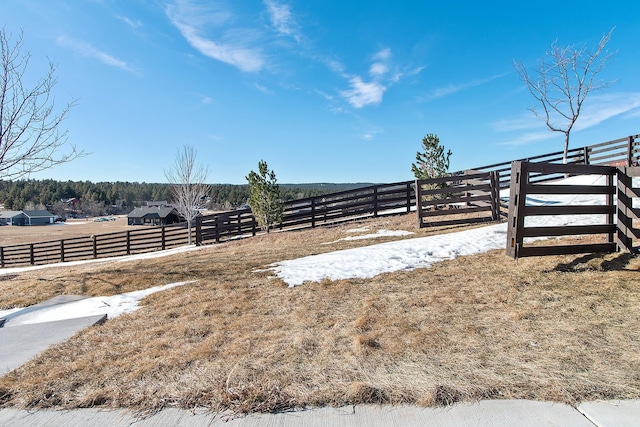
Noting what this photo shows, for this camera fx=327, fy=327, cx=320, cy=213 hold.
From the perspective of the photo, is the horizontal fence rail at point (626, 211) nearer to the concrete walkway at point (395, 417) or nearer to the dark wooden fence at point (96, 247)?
the concrete walkway at point (395, 417)

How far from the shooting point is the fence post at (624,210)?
201 inches

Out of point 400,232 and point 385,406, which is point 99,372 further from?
point 400,232

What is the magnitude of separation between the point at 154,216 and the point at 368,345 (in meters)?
75.2

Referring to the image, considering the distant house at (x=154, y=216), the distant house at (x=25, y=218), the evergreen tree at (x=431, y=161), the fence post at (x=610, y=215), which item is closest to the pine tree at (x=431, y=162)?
the evergreen tree at (x=431, y=161)

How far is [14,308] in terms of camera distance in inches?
210

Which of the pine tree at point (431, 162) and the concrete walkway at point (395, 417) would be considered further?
the pine tree at point (431, 162)

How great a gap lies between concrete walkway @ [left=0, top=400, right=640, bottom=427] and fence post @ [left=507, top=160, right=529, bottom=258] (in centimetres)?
322

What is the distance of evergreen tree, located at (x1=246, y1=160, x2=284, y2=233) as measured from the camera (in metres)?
14.5

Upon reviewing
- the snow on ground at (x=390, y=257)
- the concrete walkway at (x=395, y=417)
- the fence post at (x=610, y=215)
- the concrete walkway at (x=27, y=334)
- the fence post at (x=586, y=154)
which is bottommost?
the concrete walkway at (x=27, y=334)

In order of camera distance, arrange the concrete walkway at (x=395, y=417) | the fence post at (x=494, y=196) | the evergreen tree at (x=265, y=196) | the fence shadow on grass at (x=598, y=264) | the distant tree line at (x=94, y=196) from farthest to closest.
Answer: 1. the distant tree line at (x=94, y=196)
2. the evergreen tree at (x=265, y=196)
3. the fence post at (x=494, y=196)
4. the fence shadow on grass at (x=598, y=264)
5. the concrete walkway at (x=395, y=417)

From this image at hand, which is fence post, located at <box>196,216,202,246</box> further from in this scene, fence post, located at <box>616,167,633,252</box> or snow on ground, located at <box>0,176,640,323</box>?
fence post, located at <box>616,167,633,252</box>

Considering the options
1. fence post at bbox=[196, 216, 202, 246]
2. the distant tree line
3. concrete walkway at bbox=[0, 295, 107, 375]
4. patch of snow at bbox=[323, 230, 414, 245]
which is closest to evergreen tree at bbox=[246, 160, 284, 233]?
fence post at bbox=[196, 216, 202, 246]

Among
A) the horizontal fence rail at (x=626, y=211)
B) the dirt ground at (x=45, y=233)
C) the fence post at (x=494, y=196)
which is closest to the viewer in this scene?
the horizontal fence rail at (x=626, y=211)

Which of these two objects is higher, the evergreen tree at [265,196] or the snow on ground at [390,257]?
the evergreen tree at [265,196]
